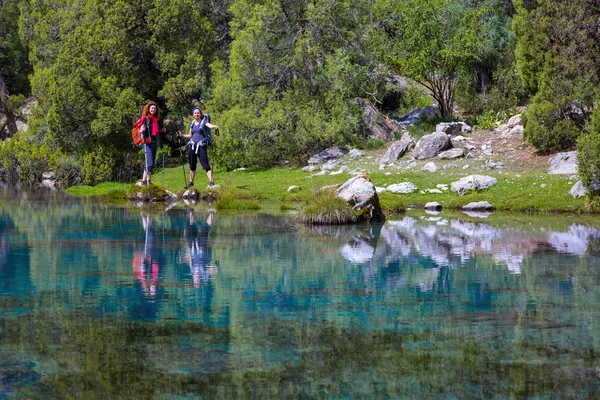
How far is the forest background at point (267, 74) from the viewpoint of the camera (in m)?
36.7

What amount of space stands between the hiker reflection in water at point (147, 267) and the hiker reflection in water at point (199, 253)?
Answer: 1.65 feet

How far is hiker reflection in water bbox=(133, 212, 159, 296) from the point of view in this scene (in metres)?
9.77

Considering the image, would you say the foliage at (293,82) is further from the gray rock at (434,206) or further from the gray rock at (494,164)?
the gray rock at (434,206)

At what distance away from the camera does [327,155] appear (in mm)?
35312

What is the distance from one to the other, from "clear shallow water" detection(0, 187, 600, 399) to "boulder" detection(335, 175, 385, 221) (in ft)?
12.9

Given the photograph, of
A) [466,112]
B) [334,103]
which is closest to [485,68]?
[466,112]

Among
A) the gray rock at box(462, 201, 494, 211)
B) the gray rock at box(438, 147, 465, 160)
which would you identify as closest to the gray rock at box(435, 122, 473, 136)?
the gray rock at box(438, 147, 465, 160)

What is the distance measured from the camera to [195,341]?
23.0 feet

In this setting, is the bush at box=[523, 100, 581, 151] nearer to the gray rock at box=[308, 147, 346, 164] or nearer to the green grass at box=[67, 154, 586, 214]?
the green grass at box=[67, 154, 586, 214]

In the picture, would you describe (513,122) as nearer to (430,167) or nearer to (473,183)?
(430,167)

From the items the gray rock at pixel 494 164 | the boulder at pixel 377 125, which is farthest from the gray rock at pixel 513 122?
the gray rock at pixel 494 164

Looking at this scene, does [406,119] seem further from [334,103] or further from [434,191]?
[434,191]

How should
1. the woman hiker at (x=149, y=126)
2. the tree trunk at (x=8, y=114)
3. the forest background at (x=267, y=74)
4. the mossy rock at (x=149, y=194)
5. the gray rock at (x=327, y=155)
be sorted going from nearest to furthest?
the woman hiker at (x=149, y=126) → the mossy rock at (x=149, y=194) → the gray rock at (x=327, y=155) → the forest background at (x=267, y=74) → the tree trunk at (x=8, y=114)

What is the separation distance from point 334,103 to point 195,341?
30.4 metres
